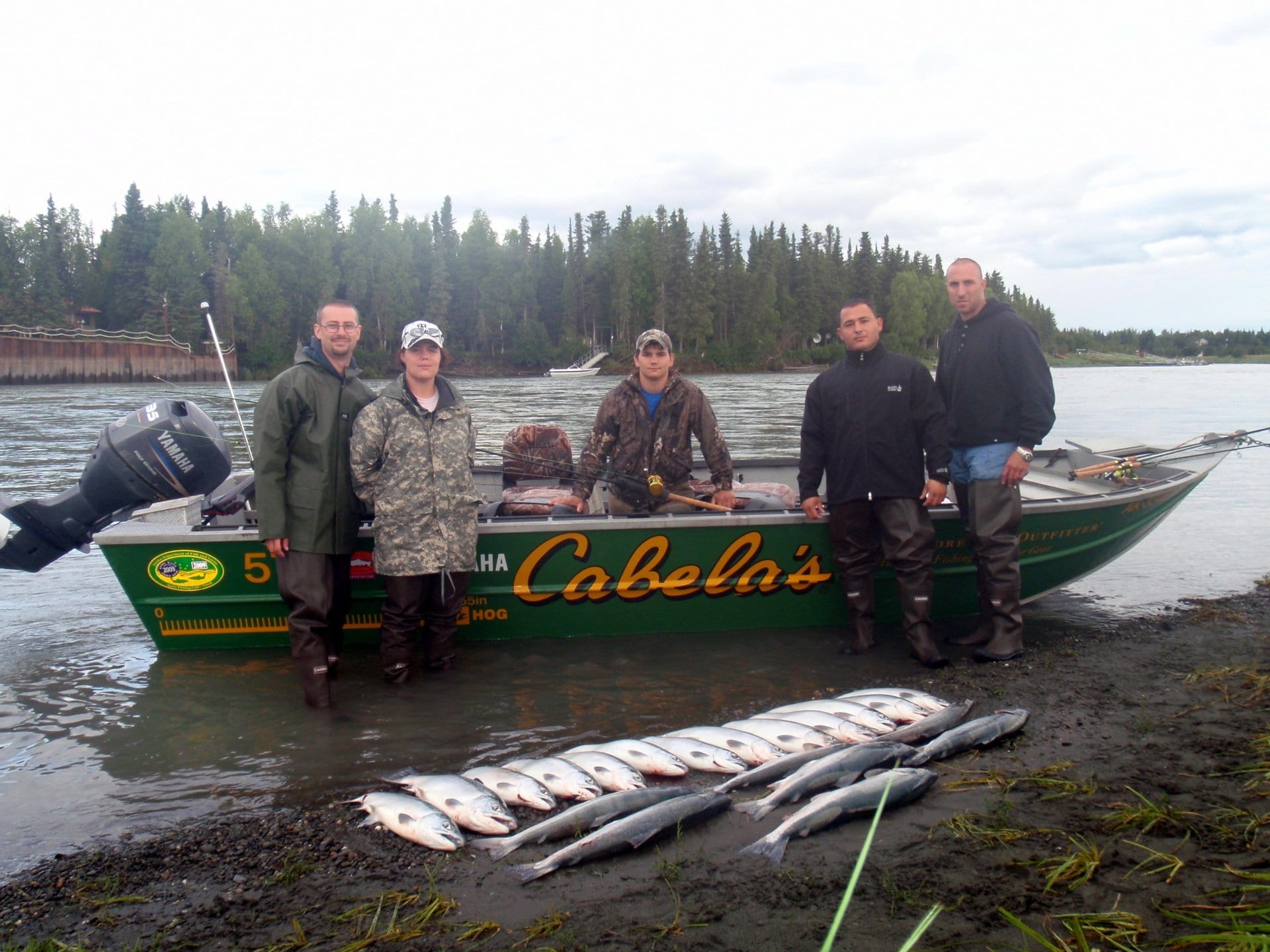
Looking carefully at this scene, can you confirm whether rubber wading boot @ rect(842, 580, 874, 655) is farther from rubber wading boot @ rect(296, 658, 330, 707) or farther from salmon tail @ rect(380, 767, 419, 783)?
rubber wading boot @ rect(296, 658, 330, 707)

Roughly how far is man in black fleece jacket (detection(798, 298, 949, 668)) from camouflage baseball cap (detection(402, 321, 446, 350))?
2434 millimetres

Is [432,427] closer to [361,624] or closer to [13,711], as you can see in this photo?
[361,624]

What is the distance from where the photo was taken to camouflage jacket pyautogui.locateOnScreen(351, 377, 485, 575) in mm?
4836

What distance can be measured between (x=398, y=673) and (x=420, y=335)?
2096 mm

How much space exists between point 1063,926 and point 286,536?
406cm

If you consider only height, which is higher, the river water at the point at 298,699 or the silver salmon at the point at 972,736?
the silver salmon at the point at 972,736

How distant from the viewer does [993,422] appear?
5.25m

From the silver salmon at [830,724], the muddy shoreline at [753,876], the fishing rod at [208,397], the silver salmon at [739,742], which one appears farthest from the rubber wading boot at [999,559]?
the fishing rod at [208,397]

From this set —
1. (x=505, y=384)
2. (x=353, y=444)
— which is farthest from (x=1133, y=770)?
(x=505, y=384)

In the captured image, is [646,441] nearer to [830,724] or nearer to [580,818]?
[830,724]

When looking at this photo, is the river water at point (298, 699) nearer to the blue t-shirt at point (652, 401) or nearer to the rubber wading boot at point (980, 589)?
the rubber wading boot at point (980, 589)

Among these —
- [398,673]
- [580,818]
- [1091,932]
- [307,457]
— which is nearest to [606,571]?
[398,673]

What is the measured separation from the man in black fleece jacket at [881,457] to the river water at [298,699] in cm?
67

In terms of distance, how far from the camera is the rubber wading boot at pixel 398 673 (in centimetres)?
525
